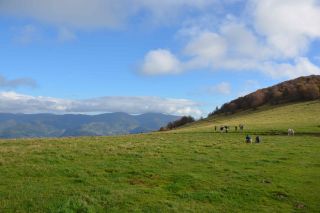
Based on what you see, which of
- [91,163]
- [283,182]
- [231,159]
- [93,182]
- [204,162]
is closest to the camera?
[93,182]

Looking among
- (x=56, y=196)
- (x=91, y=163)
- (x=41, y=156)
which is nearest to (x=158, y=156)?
(x=91, y=163)

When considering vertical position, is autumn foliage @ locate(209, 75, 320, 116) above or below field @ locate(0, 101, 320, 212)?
above

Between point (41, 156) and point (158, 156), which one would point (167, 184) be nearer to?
point (158, 156)

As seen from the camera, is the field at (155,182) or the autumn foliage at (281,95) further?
the autumn foliage at (281,95)

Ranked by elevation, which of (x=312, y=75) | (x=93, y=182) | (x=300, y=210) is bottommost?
(x=300, y=210)

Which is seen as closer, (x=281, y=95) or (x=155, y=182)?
(x=155, y=182)

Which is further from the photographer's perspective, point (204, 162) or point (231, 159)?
point (231, 159)

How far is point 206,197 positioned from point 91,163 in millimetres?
9874

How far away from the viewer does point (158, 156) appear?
30078 millimetres

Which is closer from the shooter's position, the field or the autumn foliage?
the field

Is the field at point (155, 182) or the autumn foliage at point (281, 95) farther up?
the autumn foliage at point (281, 95)

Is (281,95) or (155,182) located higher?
(281,95)

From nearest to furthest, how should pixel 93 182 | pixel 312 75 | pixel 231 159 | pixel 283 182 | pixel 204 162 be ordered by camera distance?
pixel 93 182, pixel 283 182, pixel 204 162, pixel 231 159, pixel 312 75

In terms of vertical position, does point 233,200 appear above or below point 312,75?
below
